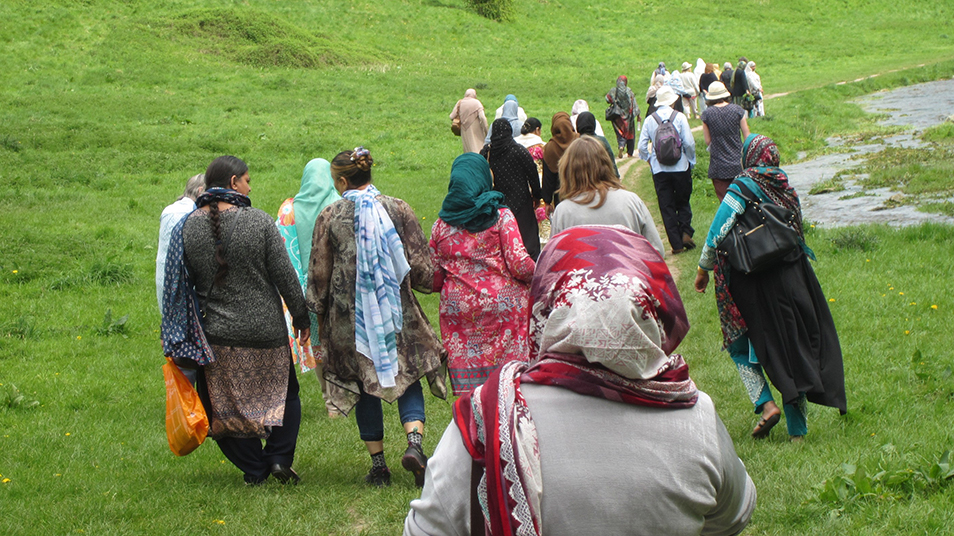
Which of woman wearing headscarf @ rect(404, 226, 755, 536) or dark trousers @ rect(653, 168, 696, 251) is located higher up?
woman wearing headscarf @ rect(404, 226, 755, 536)

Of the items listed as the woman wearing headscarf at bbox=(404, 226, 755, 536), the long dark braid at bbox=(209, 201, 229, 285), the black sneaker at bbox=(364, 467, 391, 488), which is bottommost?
the black sneaker at bbox=(364, 467, 391, 488)

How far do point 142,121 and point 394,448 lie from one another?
18.7 metres

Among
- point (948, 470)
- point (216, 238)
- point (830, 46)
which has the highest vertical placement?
point (216, 238)

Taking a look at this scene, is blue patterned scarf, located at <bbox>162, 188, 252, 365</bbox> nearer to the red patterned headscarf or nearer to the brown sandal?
the red patterned headscarf

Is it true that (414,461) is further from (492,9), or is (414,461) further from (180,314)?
(492,9)

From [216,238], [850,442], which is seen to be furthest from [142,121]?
→ [850,442]

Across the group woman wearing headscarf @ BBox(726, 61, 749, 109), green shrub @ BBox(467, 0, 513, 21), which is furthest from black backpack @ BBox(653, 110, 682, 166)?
green shrub @ BBox(467, 0, 513, 21)

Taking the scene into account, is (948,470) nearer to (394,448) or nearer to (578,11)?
(394,448)

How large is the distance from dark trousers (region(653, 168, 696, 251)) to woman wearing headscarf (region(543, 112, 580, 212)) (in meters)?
1.34

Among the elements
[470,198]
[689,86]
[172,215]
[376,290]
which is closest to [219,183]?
[172,215]

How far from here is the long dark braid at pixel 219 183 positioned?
477cm

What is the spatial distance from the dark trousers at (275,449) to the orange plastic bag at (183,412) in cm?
43

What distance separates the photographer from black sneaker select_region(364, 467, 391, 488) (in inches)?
203

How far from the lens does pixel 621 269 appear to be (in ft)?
6.69
